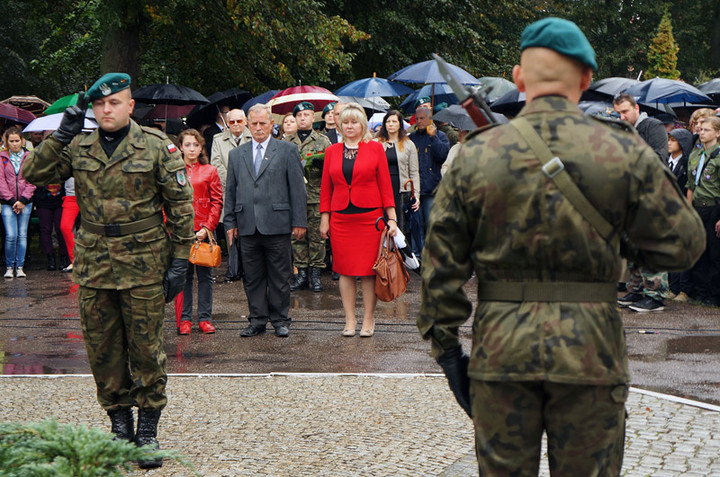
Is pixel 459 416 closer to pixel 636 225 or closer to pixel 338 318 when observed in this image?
pixel 636 225

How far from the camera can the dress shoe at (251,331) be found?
959 cm

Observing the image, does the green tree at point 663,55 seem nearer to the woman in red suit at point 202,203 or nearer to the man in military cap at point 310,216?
the man in military cap at point 310,216

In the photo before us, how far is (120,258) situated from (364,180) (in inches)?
156

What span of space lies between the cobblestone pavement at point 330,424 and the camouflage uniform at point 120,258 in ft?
1.61

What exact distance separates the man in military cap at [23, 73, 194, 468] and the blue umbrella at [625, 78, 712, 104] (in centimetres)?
1230

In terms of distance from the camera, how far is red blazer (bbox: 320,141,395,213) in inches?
363

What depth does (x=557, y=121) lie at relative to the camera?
10.4 feet

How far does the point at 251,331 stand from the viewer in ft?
31.5

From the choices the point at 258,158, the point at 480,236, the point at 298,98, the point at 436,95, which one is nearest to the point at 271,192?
the point at 258,158

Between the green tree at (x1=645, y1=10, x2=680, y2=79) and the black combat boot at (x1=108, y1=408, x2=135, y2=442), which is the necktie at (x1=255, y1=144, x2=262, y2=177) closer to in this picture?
the black combat boot at (x1=108, y1=408, x2=135, y2=442)

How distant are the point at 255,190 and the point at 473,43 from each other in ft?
65.8

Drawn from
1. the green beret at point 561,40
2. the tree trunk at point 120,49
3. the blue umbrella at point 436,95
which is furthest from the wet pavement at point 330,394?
the tree trunk at point 120,49

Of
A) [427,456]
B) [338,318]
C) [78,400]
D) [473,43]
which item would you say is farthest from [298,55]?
[427,456]

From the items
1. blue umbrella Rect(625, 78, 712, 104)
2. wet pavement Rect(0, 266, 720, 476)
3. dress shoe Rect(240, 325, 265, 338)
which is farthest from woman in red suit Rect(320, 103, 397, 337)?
blue umbrella Rect(625, 78, 712, 104)
